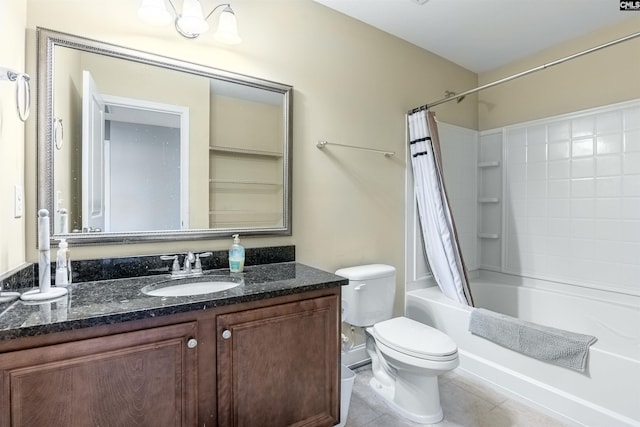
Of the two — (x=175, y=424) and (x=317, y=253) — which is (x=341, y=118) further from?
(x=175, y=424)

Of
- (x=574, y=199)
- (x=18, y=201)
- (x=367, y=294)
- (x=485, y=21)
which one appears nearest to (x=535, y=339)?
(x=367, y=294)

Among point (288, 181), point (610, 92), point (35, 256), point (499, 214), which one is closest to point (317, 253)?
point (288, 181)

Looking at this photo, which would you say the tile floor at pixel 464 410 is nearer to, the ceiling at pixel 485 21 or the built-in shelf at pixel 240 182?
the built-in shelf at pixel 240 182

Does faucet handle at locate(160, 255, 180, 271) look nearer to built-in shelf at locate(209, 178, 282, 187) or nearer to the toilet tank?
built-in shelf at locate(209, 178, 282, 187)

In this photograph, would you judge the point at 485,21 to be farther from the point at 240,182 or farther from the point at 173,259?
the point at 173,259

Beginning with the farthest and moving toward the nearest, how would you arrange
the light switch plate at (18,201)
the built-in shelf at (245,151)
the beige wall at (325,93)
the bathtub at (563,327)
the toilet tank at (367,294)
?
1. the toilet tank at (367,294)
2. the built-in shelf at (245,151)
3. the bathtub at (563,327)
4. the beige wall at (325,93)
5. the light switch plate at (18,201)

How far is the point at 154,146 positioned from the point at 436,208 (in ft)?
6.10

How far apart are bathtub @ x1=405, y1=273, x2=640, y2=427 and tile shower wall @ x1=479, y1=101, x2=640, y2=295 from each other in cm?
14

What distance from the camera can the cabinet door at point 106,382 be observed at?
2.95ft

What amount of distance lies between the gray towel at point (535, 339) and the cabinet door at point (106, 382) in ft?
5.88

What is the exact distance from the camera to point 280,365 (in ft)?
4.35

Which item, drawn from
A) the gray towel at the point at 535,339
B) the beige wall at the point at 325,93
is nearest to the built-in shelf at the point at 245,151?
the beige wall at the point at 325,93

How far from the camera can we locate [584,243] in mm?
2455

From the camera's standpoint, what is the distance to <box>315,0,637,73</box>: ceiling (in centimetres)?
207
